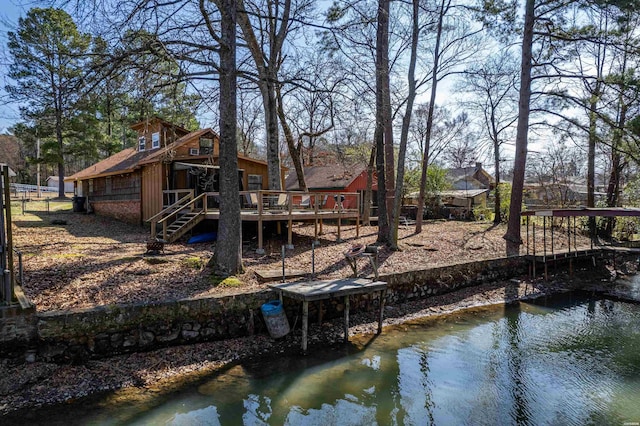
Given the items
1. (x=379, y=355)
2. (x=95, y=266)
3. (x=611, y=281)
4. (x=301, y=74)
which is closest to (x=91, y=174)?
(x=95, y=266)

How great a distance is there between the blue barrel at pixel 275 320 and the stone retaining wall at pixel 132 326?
33cm

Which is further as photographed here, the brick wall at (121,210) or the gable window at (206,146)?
the brick wall at (121,210)

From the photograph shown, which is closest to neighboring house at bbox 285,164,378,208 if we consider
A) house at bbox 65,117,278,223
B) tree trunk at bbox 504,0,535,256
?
house at bbox 65,117,278,223

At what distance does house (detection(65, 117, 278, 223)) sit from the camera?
53.1ft

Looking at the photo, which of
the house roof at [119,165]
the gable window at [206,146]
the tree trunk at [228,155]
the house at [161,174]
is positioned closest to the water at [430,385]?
the tree trunk at [228,155]

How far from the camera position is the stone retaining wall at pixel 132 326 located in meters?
5.59

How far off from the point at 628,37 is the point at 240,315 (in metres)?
15.0

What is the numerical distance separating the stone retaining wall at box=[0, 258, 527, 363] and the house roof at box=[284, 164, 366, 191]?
60.6ft

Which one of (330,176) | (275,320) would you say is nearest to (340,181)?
(330,176)

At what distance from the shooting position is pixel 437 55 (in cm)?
1545

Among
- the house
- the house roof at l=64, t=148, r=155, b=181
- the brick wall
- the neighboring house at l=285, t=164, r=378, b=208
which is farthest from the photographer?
the neighboring house at l=285, t=164, r=378, b=208

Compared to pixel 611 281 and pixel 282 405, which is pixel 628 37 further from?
pixel 282 405

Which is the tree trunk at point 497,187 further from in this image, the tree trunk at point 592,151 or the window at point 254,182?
the window at point 254,182

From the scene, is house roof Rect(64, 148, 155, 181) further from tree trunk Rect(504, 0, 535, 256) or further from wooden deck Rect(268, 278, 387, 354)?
tree trunk Rect(504, 0, 535, 256)
